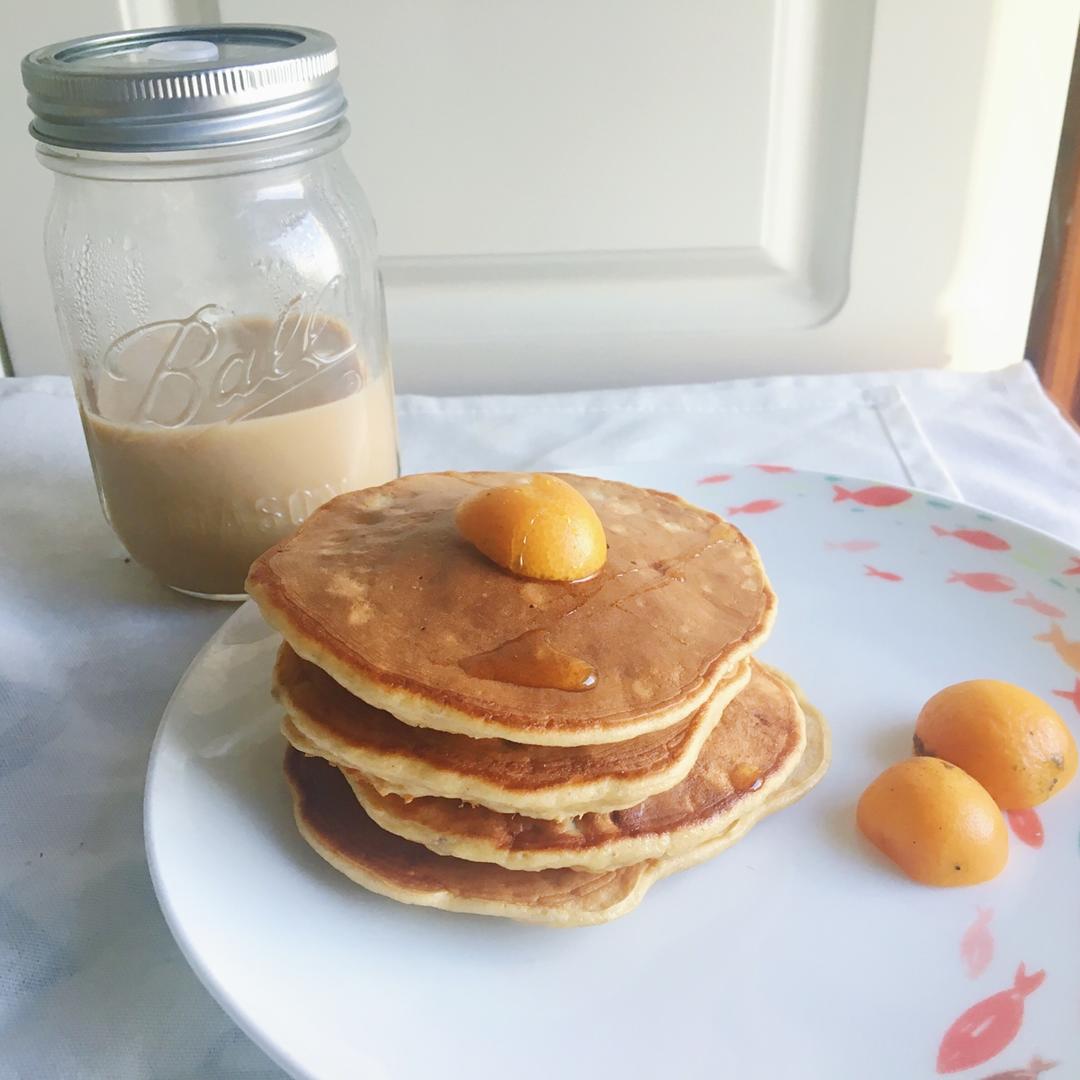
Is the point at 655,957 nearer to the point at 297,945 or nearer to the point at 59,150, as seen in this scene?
the point at 297,945

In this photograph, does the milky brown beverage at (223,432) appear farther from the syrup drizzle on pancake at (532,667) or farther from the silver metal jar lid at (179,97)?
the syrup drizzle on pancake at (532,667)

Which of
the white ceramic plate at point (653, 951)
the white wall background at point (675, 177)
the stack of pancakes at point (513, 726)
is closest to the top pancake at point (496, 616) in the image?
the stack of pancakes at point (513, 726)

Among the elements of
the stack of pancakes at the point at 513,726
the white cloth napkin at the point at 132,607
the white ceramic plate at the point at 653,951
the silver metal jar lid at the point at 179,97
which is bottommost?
the white cloth napkin at the point at 132,607

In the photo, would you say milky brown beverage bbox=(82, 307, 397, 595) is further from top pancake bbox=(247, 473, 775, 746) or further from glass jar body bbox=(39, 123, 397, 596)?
top pancake bbox=(247, 473, 775, 746)

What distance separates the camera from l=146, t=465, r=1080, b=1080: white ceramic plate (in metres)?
0.66

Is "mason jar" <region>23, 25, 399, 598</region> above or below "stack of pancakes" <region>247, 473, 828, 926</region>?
above

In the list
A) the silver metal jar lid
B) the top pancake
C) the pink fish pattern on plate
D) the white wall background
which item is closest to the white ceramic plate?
the pink fish pattern on plate

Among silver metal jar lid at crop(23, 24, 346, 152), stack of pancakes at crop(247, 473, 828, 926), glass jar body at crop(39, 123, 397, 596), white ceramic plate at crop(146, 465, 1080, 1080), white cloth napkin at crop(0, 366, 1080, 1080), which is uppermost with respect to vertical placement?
silver metal jar lid at crop(23, 24, 346, 152)

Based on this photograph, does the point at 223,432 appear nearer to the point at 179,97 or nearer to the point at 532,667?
the point at 179,97

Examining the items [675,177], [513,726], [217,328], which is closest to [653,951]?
[513,726]

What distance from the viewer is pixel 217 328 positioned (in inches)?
42.8

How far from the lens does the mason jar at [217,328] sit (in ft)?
3.37

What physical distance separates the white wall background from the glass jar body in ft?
1.44

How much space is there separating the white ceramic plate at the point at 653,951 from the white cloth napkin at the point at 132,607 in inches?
1.8
